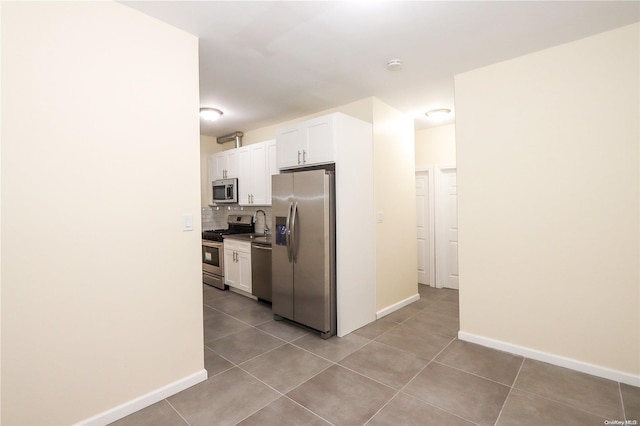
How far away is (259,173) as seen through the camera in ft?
15.7

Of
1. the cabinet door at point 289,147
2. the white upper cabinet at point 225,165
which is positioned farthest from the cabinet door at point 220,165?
the cabinet door at point 289,147

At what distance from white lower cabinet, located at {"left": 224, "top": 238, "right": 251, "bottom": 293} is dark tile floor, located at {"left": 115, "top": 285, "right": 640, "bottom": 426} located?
1.24m

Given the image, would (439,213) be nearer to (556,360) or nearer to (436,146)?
(436,146)

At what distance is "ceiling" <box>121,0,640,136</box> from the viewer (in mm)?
2059

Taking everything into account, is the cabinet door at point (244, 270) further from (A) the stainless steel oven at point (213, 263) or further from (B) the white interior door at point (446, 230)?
(B) the white interior door at point (446, 230)

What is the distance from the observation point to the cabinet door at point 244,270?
447cm

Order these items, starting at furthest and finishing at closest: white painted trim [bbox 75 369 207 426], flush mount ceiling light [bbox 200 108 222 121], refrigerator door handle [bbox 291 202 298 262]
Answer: flush mount ceiling light [bbox 200 108 222 121] → refrigerator door handle [bbox 291 202 298 262] → white painted trim [bbox 75 369 207 426]

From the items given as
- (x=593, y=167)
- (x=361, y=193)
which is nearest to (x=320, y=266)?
(x=361, y=193)

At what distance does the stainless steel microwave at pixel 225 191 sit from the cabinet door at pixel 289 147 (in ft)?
5.41

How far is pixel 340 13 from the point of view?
2109mm

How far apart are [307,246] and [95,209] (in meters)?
1.93

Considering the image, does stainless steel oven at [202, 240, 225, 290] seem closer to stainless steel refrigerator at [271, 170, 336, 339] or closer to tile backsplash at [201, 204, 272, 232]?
tile backsplash at [201, 204, 272, 232]

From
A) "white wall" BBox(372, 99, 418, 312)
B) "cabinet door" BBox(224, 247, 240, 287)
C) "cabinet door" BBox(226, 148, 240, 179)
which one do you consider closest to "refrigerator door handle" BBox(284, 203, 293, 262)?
"white wall" BBox(372, 99, 418, 312)

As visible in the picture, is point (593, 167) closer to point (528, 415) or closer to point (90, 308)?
point (528, 415)
